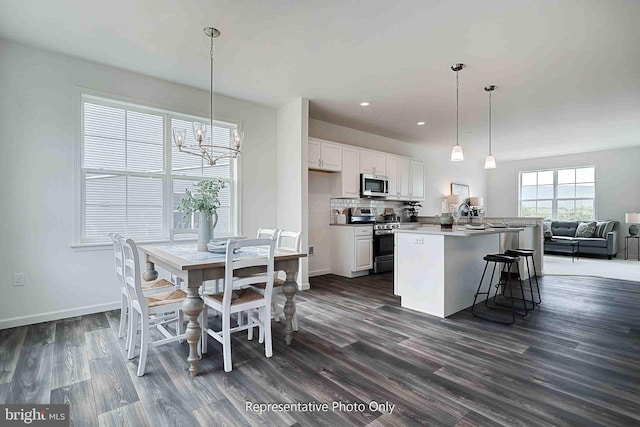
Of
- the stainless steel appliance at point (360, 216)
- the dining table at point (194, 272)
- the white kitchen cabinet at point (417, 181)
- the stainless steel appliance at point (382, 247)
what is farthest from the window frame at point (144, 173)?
the white kitchen cabinet at point (417, 181)

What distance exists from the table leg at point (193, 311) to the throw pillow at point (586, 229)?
29.4 ft

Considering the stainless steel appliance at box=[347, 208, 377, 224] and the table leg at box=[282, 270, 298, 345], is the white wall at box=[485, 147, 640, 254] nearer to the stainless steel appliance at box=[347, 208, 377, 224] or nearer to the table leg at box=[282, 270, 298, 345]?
the stainless steel appliance at box=[347, 208, 377, 224]

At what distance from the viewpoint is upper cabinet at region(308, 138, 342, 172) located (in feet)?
16.2

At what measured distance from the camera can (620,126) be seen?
5.75 meters

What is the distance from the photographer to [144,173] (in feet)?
12.3

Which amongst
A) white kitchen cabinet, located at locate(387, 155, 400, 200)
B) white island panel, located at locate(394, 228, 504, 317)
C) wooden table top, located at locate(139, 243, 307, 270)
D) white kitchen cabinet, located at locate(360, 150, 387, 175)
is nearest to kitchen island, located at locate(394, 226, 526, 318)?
white island panel, located at locate(394, 228, 504, 317)

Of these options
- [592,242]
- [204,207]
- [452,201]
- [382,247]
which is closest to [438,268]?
[382,247]

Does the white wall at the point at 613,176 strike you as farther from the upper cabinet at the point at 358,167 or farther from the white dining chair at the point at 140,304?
the white dining chair at the point at 140,304

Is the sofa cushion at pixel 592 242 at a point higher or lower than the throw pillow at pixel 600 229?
lower

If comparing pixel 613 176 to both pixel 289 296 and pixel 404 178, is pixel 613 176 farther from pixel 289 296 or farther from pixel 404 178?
pixel 289 296

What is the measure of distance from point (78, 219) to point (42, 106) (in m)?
1.16

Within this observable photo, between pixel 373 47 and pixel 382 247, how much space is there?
11.2 ft

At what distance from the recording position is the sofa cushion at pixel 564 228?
25.9 feet

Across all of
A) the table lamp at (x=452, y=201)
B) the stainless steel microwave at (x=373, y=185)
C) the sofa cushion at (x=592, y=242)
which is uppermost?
the stainless steel microwave at (x=373, y=185)
